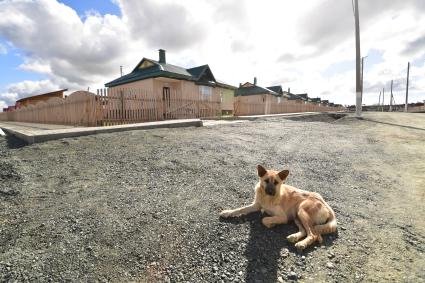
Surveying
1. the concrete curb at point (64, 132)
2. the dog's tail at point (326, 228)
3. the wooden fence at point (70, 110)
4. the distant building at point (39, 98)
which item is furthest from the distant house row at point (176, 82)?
the dog's tail at point (326, 228)

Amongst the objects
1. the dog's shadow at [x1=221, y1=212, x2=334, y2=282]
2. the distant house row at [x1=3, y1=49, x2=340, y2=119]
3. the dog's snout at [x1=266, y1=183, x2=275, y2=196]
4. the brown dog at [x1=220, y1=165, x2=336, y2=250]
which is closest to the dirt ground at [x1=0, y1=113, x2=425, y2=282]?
the dog's shadow at [x1=221, y1=212, x2=334, y2=282]

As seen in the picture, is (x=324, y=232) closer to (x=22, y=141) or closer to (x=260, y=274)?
(x=260, y=274)

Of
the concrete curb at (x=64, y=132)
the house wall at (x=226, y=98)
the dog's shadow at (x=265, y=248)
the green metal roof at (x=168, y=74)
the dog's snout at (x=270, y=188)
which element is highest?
the green metal roof at (x=168, y=74)

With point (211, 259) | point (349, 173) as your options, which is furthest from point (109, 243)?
point (349, 173)

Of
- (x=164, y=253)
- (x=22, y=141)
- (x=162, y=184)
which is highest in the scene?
(x=22, y=141)

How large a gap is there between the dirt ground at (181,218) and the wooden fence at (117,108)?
5319 millimetres

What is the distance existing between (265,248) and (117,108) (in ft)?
33.5

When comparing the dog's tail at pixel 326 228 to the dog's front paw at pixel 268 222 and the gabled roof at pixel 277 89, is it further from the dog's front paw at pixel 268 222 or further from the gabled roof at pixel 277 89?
the gabled roof at pixel 277 89

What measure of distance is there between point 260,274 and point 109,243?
155 centimetres

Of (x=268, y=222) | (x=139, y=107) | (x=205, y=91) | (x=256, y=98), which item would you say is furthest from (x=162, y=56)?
(x=268, y=222)

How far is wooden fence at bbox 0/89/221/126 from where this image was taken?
1073 cm

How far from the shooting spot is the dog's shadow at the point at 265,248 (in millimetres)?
2396

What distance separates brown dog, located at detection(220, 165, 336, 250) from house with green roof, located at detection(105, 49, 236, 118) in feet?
41.2

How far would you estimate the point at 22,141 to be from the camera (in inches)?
239
